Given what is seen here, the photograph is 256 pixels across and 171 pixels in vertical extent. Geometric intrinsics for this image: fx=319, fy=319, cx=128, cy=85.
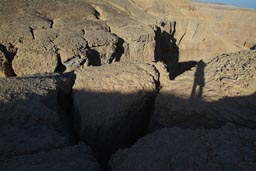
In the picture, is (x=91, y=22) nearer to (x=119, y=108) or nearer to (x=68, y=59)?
(x=68, y=59)

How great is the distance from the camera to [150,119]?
8.15 feet

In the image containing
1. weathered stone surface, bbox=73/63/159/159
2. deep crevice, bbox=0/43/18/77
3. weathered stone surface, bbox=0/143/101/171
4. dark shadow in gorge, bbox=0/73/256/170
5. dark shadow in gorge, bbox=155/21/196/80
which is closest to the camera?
weathered stone surface, bbox=0/143/101/171

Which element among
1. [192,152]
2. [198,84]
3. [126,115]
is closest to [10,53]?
[126,115]

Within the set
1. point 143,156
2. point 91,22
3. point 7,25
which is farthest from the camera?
point 91,22

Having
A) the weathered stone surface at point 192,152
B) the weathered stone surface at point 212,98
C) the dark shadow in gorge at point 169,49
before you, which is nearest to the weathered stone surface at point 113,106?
the weathered stone surface at point 212,98

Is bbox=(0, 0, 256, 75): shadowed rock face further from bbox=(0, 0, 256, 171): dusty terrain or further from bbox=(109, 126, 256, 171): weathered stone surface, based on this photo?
bbox=(109, 126, 256, 171): weathered stone surface

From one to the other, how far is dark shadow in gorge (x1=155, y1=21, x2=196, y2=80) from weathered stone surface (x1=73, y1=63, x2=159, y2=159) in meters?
3.33

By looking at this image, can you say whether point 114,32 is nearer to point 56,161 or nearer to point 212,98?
point 212,98

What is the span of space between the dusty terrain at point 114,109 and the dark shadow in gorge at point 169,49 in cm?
183

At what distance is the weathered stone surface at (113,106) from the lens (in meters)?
2.34

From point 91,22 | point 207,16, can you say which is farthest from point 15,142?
point 207,16

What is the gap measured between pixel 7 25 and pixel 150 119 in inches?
117

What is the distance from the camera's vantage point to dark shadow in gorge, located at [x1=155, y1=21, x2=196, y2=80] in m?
6.23

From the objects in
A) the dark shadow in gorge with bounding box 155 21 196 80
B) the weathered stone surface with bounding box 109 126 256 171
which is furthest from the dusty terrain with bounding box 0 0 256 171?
the dark shadow in gorge with bounding box 155 21 196 80
